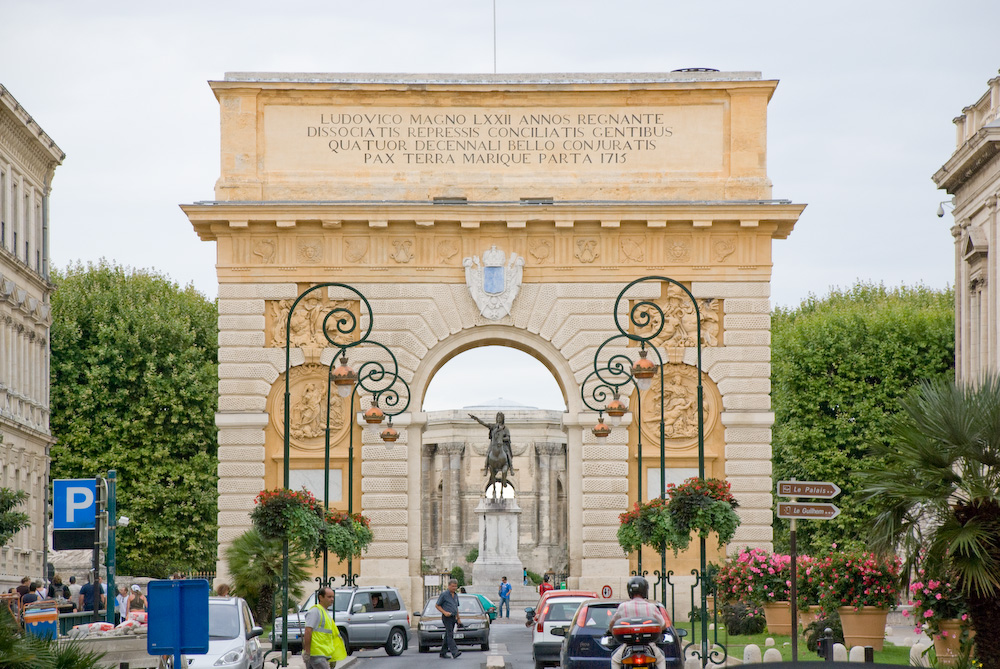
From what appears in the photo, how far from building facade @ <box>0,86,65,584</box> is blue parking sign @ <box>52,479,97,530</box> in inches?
850

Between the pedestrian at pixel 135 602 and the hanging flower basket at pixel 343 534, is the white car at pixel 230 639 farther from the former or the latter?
the pedestrian at pixel 135 602

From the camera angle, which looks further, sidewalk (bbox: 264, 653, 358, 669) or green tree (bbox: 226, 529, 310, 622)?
green tree (bbox: 226, 529, 310, 622)

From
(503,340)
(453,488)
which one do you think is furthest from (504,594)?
(453,488)

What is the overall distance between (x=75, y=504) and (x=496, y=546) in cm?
3775

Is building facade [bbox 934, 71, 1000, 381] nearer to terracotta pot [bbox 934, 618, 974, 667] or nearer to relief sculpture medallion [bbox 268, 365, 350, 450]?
relief sculpture medallion [bbox 268, 365, 350, 450]

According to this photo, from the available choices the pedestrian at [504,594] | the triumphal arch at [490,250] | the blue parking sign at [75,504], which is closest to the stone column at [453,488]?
the pedestrian at [504,594]

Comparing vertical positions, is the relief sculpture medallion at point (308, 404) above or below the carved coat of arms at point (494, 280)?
below

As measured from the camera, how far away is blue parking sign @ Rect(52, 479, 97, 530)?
26.9 m

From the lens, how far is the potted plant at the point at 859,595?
28.0 meters

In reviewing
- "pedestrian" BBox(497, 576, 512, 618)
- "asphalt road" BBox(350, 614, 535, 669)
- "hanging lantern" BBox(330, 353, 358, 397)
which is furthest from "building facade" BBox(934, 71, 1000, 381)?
"pedestrian" BBox(497, 576, 512, 618)

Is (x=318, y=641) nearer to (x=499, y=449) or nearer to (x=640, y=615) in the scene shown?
(x=640, y=615)

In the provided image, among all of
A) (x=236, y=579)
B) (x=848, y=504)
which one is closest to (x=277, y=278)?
(x=236, y=579)

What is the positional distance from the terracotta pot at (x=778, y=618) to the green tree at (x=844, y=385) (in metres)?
19.1

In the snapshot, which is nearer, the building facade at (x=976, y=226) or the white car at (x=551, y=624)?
the white car at (x=551, y=624)
